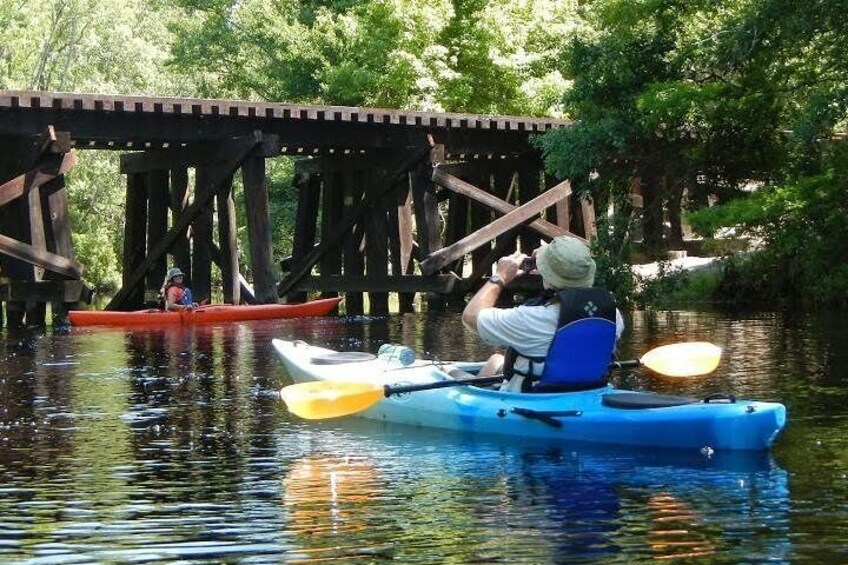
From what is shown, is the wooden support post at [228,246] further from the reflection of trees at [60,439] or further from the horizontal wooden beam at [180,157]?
the reflection of trees at [60,439]

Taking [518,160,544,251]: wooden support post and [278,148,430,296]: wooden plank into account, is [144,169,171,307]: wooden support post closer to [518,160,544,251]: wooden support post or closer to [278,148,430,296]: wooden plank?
[278,148,430,296]: wooden plank

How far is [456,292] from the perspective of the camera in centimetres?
2567

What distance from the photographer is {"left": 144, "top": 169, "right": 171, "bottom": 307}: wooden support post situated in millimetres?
24547

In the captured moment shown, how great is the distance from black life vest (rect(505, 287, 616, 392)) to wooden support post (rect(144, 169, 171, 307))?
50.9ft

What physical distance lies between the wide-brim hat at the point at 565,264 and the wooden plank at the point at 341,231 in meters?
15.2

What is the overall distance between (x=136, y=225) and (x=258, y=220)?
287 centimetres

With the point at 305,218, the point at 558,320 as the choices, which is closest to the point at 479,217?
the point at 305,218

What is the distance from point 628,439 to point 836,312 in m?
12.9

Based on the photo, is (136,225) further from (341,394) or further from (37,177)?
(341,394)

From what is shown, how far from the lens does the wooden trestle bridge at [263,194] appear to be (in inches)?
832

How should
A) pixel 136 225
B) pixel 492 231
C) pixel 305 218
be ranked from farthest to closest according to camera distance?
pixel 305 218 → pixel 136 225 → pixel 492 231

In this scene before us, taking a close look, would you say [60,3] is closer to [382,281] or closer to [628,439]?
[382,281]

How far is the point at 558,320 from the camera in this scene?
368 inches

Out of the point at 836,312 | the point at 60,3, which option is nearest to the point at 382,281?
the point at 836,312
